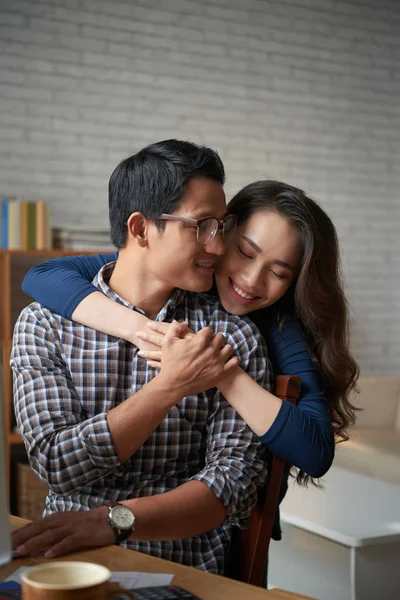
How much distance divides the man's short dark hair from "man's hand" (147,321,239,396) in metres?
0.28

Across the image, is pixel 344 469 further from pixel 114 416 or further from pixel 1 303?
pixel 114 416

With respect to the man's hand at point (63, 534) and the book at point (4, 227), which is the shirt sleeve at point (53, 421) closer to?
the man's hand at point (63, 534)

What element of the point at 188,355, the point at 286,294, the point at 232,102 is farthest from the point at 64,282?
the point at 232,102

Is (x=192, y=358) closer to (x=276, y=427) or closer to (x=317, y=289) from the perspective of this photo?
(x=276, y=427)

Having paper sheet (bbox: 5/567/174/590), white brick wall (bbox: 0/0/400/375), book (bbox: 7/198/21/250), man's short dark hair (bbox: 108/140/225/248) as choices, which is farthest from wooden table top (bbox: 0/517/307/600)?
white brick wall (bbox: 0/0/400/375)

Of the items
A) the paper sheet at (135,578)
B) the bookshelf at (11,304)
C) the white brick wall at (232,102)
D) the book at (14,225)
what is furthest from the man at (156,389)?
the white brick wall at (232,102)

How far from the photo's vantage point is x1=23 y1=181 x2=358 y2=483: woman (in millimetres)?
1837

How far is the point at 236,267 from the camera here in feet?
6.42

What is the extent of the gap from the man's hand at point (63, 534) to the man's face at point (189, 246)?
0.58m

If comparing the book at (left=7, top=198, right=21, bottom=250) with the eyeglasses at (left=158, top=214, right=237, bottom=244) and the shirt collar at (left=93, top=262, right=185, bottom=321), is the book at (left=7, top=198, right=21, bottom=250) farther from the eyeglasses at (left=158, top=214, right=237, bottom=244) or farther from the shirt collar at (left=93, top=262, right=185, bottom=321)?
the eyeglasses at (left=158, top=214, right=237, bottom=244)

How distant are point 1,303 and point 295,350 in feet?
9.34

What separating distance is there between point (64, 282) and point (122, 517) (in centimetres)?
64

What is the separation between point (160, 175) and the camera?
6.04 ft

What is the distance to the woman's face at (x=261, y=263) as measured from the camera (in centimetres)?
193
